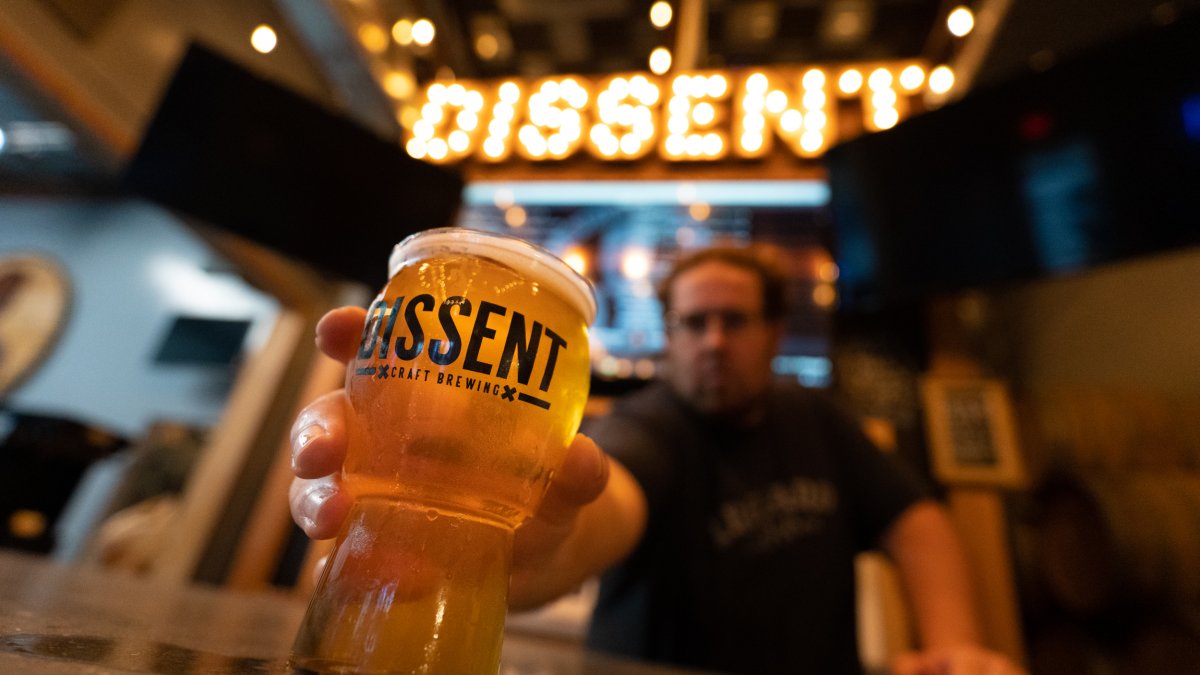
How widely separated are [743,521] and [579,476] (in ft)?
3.16

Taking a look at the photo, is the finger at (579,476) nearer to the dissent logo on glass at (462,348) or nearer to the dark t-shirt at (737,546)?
the dissent logo on glass at (462,348)

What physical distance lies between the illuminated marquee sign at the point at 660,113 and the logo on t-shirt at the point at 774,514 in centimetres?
141

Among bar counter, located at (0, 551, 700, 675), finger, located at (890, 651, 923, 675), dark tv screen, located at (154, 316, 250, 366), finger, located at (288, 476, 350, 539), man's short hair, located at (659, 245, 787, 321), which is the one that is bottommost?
bar counter, located at (0, 551, 700, 675)

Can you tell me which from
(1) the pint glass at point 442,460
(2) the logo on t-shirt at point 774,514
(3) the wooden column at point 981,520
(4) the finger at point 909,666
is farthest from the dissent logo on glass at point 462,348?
(3) the wooden column at point 981,520

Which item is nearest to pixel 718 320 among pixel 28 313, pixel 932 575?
pixel 932 575

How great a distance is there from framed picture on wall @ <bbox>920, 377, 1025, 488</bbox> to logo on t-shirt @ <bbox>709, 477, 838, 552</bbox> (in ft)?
2.57

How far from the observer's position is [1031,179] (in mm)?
1682

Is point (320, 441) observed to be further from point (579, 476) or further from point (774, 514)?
point (774, 514)

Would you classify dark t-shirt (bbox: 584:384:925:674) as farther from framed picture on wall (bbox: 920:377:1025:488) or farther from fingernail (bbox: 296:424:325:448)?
fingernail (bbox: 296:424:325:448)

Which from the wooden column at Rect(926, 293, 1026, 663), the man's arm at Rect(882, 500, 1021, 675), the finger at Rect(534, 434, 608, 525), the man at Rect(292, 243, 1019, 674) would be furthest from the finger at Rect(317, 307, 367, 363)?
the wooden column at Rect(926, 293, 1026, 663)

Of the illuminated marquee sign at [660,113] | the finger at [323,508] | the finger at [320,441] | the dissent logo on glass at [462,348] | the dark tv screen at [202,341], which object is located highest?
the illuminated marquee sign at [660,113]

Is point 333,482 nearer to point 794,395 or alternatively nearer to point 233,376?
point 794,395

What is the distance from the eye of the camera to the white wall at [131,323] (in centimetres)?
309

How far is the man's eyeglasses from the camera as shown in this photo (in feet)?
4.94
